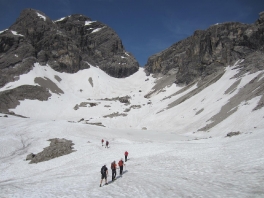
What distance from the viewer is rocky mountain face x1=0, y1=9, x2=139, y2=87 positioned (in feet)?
419

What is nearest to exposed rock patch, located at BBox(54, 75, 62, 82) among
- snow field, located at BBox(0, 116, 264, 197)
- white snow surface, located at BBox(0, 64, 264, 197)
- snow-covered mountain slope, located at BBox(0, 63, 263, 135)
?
snow-covered mountain slope, located at BBox(0, 63, 263, 135)

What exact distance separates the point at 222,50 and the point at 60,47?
318 feet

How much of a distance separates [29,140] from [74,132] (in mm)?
8975

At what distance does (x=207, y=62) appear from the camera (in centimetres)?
9962

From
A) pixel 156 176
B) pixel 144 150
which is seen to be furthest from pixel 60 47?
pixel 156 176

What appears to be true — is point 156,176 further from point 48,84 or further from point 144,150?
point 48,84

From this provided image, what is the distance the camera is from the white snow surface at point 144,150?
514 inches

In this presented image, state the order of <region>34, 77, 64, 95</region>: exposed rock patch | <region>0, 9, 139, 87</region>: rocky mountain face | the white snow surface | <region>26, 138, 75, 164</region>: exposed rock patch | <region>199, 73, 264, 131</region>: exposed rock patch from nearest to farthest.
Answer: the white snow surface → <region>26, 138, 75, 164</region>: exposed rock patch → <region>199, 73, 264, 131</region>: exposed rock patch → <region>34, 77, 64, 95</region>: exposed rock patch → <region>0, 9, 139, 87</region>: rocky mountain face

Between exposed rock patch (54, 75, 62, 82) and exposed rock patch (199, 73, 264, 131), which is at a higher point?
exposed rock patch (54, 75, 62, 82)

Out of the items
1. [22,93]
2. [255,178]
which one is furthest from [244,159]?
[22,93]

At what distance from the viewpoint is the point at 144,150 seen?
29.4 meters

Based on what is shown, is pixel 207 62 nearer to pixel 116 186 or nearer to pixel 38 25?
pixel 116 186

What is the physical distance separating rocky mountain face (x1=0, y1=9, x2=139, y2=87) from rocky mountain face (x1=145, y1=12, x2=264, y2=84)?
224 feet

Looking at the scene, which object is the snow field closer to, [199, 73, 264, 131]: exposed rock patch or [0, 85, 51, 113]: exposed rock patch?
[199, 73, 264, 131]: exposed rock patch
